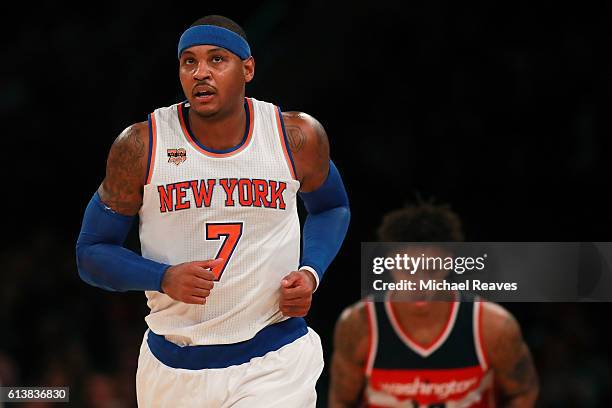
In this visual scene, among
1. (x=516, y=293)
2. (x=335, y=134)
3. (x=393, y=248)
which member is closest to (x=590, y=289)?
(x=516, y=293)

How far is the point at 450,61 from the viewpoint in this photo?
7676mm

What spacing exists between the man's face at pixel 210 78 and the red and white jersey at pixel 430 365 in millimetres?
1668

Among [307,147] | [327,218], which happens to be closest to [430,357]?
[327,218]

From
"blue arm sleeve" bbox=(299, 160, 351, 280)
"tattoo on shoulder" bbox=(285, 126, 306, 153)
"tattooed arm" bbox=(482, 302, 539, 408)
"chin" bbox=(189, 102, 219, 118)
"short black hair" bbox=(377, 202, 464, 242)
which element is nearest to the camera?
"chin" bbox=(189, 102, 219, 118)

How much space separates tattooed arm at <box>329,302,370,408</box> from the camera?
4895 millimetres

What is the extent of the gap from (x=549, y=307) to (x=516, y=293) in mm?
905

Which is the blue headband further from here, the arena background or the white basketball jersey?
the arena background

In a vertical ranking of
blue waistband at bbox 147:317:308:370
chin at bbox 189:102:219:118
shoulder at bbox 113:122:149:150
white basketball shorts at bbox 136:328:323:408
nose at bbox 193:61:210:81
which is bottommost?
white basketball shorts at bbox 136:328:323:408

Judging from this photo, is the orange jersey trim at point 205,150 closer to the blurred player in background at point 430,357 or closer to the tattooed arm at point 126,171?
the tattooed arm at point 126,171

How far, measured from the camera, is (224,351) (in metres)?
3.62

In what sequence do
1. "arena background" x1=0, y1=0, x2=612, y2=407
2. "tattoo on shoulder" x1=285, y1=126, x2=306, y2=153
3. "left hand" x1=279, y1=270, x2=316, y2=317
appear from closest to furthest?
"left hand" x1=279, y1=270, x2=316, y2=317 < "tattoo on shoulder" x1=285, y1=126, x2=306, y2=153 < "arena background" x1=0, y1=0, x2=612, y2=407

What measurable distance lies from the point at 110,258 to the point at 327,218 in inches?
32.0

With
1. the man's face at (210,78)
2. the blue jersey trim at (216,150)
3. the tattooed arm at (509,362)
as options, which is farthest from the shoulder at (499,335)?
the man's face at (210,78)

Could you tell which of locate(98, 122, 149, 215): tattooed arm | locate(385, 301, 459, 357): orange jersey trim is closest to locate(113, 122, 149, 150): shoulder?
locate(98, 122, 149, 215): tattooed arm
